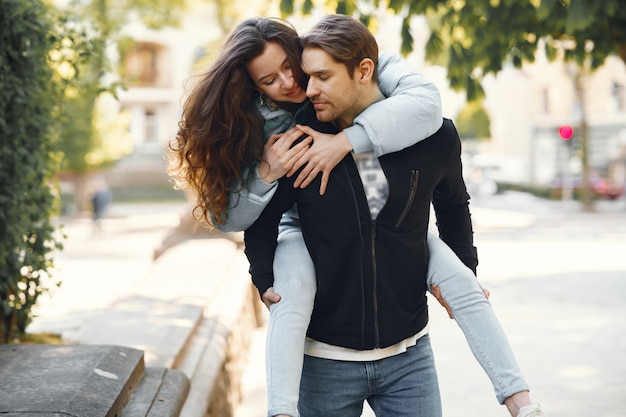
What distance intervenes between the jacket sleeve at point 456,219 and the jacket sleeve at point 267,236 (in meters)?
0.52

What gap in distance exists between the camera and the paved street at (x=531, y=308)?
6848 millimetres

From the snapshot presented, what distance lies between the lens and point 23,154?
4.88 m

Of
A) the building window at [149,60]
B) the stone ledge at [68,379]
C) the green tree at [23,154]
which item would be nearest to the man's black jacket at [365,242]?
the stone ledge at [68,379]

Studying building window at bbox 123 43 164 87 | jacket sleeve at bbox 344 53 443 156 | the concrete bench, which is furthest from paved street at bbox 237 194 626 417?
building window at bbox 123 43 164 87

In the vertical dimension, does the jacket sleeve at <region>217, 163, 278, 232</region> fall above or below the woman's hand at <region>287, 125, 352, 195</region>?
below

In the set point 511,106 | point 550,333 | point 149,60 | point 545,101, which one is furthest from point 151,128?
point 550,333

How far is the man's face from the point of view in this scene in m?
2.63

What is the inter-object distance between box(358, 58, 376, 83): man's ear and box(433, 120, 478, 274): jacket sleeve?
1.43 ft

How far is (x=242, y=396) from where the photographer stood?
7.16 meters

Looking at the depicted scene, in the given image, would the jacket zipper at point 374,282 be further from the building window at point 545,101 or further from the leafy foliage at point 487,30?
the building window at point 545,101

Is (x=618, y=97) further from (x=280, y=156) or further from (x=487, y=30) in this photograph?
(x=280, y=156)

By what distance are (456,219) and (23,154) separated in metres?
2.81

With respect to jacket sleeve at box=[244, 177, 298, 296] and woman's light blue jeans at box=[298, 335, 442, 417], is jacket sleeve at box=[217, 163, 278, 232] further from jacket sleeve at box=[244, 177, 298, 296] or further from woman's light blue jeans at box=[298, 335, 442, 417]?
woman's light blue jeans at box=[298, 335, 442, 417]

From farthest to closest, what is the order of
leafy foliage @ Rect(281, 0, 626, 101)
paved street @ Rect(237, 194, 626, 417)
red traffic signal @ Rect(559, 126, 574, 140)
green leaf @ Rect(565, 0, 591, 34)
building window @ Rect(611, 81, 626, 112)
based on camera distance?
building window @ Rect(611, 81, 626, 112)
red traffic signal @ Rect(559, 126, 574, 140)
leafy foliage @ Rect(281, 0, 626, 101)
paved street @ Rect(237, 194, 626, 417)
green leaf @ Rect(565, 0, 591, 34)
